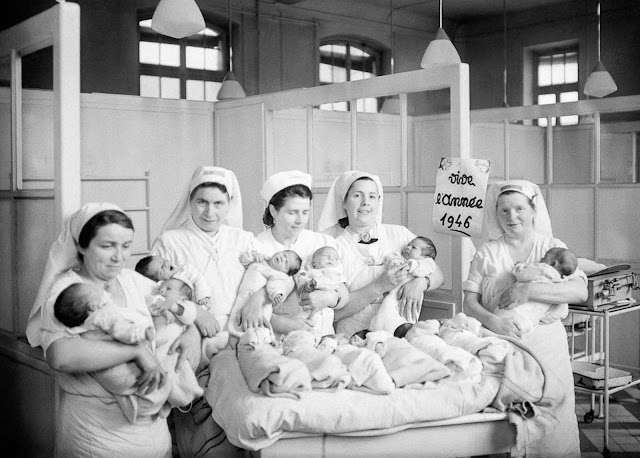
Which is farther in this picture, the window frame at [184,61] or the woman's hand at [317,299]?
the window frame at [184,61]

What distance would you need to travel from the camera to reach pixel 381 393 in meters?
2.84

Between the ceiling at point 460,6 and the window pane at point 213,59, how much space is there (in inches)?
76.5

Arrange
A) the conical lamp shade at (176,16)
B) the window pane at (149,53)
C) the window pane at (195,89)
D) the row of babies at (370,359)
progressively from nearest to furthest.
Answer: the row of babies at (370,359) < the conical lamp shade at (176,16) < the window pane at (149,53) < the window pane at (195,89)

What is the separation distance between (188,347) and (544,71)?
27.8 feet

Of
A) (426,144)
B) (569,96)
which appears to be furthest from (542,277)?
(569,96)

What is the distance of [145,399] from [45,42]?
1560mm

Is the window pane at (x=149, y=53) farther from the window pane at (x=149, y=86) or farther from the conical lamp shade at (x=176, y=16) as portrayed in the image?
the conical lamp shade at (x=176, y=16)

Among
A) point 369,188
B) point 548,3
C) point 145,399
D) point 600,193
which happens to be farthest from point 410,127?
point 145,399

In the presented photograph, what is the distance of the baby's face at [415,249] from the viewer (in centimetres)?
374

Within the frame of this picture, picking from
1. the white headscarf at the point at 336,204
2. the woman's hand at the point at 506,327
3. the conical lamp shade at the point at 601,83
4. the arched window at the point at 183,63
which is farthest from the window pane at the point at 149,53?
the woman's hand at the point at 506,327

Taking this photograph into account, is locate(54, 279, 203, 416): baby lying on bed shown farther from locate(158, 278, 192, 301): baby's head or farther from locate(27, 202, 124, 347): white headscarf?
locate(27, 202, 124, 347): white headscarf

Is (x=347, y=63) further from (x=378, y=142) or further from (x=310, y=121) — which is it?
(x=310, y=121)

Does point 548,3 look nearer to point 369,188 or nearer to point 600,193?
point 600,193

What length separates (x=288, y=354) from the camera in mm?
3064
